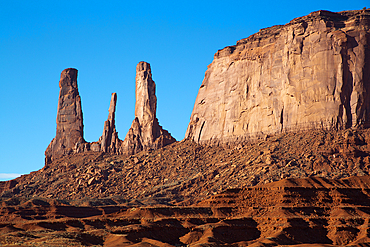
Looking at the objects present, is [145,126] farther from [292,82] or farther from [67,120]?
[292,82]

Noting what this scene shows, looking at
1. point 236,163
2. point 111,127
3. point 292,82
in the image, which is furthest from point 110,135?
point 292,82

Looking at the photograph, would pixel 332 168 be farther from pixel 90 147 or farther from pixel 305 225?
pixel 90 147

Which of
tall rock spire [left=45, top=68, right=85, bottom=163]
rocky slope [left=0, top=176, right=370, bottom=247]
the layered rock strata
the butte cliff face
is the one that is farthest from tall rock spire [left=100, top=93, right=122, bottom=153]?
rocky slope [left=0, top=176, right=370, bottom=247]

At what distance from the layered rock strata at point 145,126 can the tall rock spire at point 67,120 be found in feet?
57.1

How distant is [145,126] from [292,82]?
4124 centimetres

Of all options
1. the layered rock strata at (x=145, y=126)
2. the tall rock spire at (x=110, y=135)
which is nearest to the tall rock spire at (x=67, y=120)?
the tall rock spire at (x=110, y=135)

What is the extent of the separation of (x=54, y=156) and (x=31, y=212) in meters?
51.1

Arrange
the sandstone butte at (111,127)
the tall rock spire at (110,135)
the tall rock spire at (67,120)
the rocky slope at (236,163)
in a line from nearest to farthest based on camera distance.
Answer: the rocky slope at (236,163) < the sandstone butte at (111,127) < the tall rock spire at (110,135) < the tall rock spire at (67,120)

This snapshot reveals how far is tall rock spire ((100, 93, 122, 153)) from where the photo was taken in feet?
573

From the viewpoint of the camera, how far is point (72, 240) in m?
86.2

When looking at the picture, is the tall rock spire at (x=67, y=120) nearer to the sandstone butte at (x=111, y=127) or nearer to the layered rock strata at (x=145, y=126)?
the sandstone butte at (x=111, y=127)

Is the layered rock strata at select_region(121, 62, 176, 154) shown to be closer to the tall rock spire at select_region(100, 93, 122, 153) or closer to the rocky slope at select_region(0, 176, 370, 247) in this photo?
the tall rock spire at select_region(100, 93, 122, 153)

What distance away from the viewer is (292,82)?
150 metres

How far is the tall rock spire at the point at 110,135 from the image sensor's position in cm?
17450
